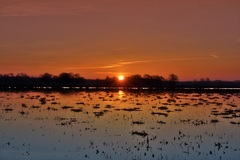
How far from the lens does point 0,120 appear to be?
91.9 ft

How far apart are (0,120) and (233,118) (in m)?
19.5

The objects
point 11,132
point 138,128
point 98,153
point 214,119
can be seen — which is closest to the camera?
point 98,153

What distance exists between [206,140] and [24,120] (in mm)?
14672

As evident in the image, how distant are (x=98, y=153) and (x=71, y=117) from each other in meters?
14.0

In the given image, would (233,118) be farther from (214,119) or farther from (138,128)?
(138,128)

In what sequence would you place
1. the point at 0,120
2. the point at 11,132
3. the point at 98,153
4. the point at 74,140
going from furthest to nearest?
1. the point at 0,120
2. the point at 11,132
3. the point at 74,140
4. the point at 98,153

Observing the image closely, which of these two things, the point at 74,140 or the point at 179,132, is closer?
the point at 74,140

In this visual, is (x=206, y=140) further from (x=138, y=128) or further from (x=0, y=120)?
(x=0, y=120)

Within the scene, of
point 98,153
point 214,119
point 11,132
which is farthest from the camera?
point 214,119

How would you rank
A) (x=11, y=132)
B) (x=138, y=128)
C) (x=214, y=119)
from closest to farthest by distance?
(x=11, y=132) → (x=138, y=128) → (x=214, y=119)

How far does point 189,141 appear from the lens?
20.3m

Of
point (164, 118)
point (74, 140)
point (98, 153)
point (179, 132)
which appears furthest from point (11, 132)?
point (164, 118)

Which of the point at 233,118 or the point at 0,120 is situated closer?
the point at 0,120

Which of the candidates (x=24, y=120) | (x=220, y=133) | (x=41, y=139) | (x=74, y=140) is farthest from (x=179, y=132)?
(x=24, y=120)
